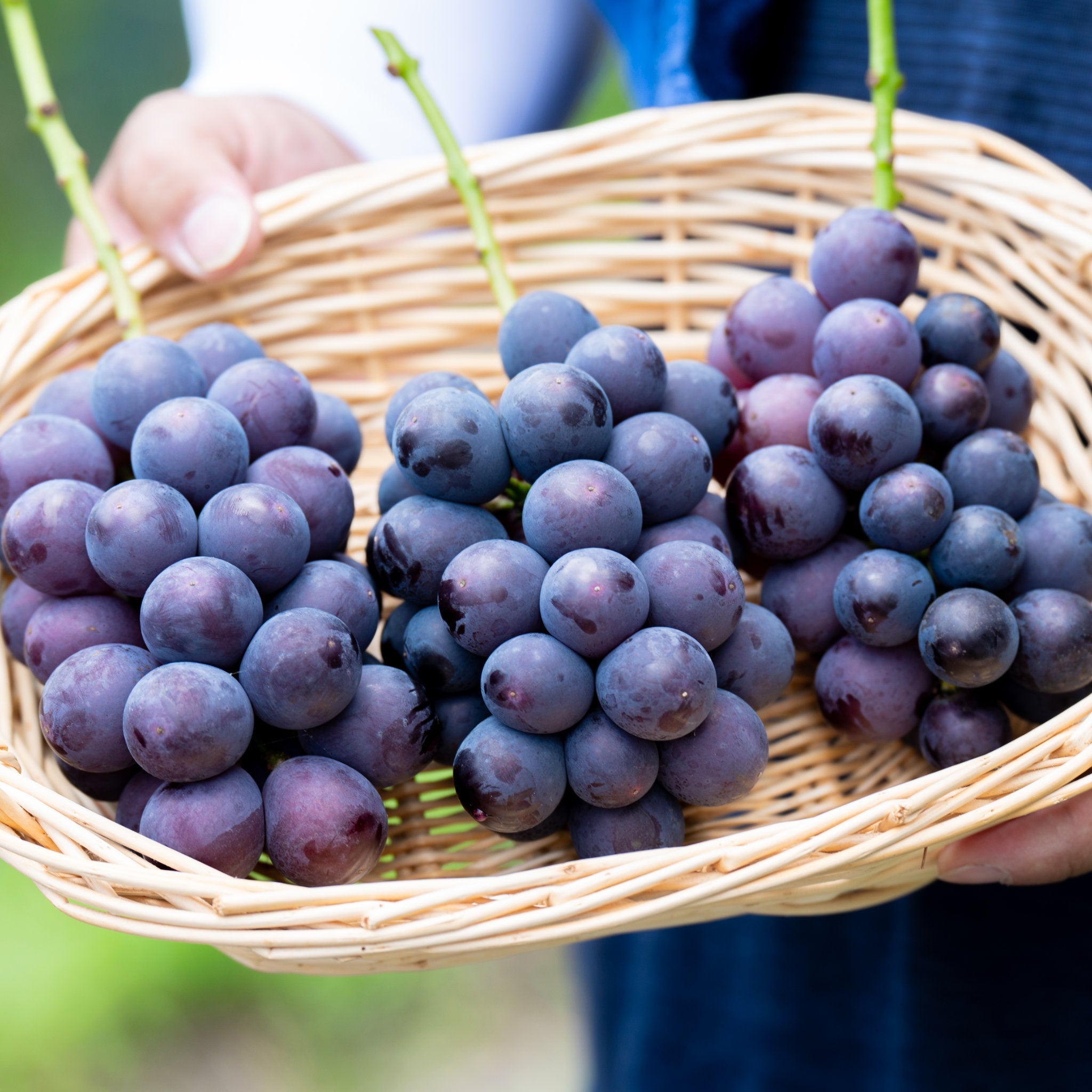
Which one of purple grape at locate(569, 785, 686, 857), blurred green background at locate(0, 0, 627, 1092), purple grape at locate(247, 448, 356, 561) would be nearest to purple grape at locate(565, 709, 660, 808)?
purple grape at locate(569, 785, 686, 857)

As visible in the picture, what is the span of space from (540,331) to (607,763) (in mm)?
342

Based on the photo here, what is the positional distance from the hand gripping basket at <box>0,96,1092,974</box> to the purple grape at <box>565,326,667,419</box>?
0.26 metres

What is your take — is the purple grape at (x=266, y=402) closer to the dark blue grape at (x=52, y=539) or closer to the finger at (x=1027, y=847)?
the dark blue grape at (x=52, y=539)

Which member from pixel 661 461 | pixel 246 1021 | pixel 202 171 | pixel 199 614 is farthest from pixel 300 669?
pixel 246 1021

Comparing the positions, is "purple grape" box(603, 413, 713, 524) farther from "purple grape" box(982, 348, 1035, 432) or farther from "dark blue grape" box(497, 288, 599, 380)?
"purple grape" box(982, 348, 1035, 432)

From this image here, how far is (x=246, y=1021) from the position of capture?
186 centimetres

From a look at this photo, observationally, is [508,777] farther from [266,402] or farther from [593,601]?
[266,402]

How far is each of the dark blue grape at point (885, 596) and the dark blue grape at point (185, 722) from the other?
44cm

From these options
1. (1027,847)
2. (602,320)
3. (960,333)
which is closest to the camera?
(1027,847)

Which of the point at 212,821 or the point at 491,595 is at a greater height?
the point at 491,595

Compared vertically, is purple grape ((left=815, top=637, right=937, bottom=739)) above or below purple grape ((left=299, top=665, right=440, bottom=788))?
below

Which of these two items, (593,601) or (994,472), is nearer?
(593,601)

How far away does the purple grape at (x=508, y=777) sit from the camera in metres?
0.66

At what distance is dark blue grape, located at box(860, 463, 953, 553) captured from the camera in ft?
2.44
